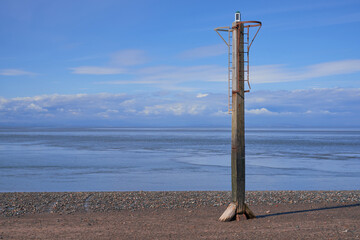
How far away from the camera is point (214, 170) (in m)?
26.0

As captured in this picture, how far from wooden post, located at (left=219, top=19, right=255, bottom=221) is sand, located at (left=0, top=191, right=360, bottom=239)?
0.40 meters

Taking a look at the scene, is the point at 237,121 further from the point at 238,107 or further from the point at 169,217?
the point at 169,217

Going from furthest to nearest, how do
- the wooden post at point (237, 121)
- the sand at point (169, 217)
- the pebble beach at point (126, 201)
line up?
the pebble beach at point (126, 201) < the wooden post at point (237, 121) < the sand at point (169, 217)

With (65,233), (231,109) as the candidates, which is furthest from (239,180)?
(65,233)

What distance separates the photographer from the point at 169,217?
10.4m

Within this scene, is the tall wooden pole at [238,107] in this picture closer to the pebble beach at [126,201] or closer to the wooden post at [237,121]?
the wooden post at [237,121]

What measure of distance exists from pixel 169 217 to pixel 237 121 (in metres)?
3.03

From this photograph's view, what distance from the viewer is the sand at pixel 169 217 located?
8531 mm

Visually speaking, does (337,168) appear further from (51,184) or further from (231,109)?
(231,109)

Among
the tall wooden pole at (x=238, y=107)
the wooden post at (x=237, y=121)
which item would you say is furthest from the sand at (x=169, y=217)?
the tall wooden pole at (x=238, y=107)

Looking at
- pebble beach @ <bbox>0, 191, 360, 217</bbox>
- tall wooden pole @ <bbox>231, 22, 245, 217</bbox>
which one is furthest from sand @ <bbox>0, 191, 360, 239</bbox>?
tall wooden pole @ <bbox>231, 22, 245, 217</bbox>

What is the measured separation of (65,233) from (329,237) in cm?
537

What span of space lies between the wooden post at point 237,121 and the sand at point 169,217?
40cm

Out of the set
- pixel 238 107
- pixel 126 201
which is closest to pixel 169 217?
pixel 126 201
